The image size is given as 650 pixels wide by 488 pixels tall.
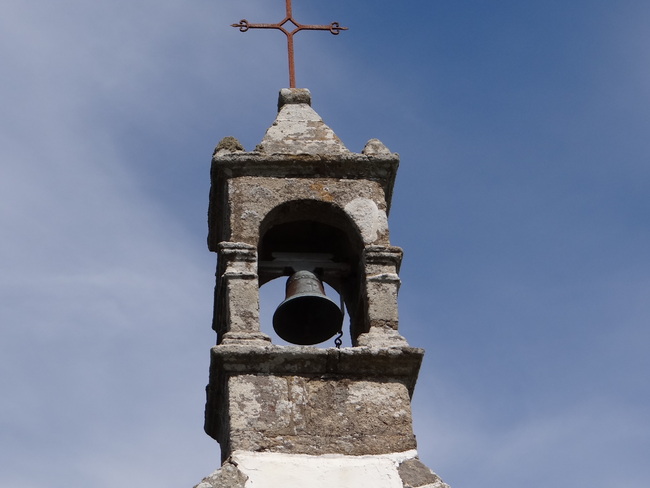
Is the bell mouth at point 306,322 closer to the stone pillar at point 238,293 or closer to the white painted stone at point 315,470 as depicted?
the stone pillar at point 238,293

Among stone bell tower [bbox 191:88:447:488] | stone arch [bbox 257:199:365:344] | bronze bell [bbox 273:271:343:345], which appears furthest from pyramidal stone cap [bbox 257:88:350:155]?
bronze bell [bbox 273:271:343:345]


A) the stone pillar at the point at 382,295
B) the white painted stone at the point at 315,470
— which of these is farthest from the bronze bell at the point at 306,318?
the white painted stone at the point at 315,470

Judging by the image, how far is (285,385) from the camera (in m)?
9.80

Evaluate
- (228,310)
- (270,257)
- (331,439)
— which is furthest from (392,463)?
(270,257)

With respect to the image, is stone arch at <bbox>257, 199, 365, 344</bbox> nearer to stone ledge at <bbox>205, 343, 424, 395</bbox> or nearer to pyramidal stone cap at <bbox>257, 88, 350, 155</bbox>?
pyramidal stone cap at <bbox>257, 88, 350, 155</bbox>

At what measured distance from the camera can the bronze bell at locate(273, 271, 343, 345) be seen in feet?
35.2

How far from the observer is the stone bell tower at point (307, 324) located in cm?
949

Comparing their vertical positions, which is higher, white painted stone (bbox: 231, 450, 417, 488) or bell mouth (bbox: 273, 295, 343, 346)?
bell mouth (bbox: 273, 295, 343, 346)

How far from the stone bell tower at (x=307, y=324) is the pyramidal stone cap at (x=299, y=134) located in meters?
0.01

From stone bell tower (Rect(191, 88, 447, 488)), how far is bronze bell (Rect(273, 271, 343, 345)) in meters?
0.01

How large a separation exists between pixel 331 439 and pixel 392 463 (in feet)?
1.29

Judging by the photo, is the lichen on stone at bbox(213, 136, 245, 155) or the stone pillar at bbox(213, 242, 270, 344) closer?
the stone pillar at bbox(213, 242, 270, 344)

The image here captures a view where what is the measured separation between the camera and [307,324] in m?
10.8

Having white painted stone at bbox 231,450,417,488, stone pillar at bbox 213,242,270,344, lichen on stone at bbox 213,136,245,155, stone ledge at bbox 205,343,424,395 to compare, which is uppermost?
lichen on stone at bbox 213,136,245,155
